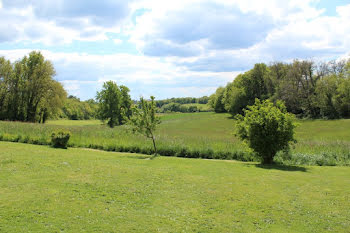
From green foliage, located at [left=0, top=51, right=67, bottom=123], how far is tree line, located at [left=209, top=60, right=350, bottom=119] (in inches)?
2064

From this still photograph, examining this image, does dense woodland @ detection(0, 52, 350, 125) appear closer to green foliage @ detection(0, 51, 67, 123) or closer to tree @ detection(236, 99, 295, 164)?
green foliage @ detection(0, 51, 67, 123)

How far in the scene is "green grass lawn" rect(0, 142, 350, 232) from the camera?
7.14 meters

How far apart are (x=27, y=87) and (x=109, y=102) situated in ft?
58.9

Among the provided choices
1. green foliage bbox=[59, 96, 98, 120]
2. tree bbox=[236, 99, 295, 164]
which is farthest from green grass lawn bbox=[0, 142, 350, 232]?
green foliage bbox=[59, 96, 98, 120]

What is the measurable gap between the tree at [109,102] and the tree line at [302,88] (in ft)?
123

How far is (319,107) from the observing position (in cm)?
6838

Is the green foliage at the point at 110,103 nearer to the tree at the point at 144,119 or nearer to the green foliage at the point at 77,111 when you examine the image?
the tree at the point at 144,119

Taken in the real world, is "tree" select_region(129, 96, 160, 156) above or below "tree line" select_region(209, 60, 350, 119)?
below

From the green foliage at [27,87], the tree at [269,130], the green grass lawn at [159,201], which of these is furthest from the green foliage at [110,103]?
the green grass lawn at [159,201]

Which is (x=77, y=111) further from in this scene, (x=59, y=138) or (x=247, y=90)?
(x=59, y=138)

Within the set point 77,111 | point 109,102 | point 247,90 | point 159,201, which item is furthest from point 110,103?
point 77,111

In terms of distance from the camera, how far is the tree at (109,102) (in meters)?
66.5

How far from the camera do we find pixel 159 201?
9070 millimetres

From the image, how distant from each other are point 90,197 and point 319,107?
71182mm
